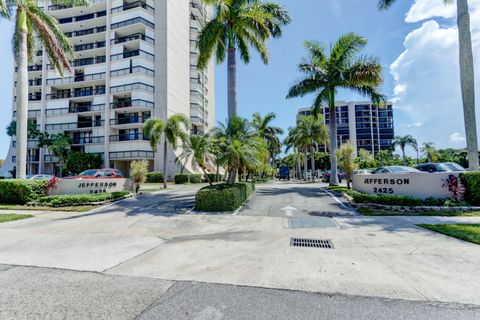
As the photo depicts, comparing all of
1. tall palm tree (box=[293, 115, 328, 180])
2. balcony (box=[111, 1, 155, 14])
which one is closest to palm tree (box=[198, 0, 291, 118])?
tall palm tree (box=[293, 115, 328, 180])

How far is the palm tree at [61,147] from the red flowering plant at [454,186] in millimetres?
43569

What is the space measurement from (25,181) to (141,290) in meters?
14.9

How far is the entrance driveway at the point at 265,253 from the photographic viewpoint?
12.9ft

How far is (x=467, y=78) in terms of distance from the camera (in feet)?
40.1

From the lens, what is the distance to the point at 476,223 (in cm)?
790

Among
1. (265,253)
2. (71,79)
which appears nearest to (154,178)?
(71,79)

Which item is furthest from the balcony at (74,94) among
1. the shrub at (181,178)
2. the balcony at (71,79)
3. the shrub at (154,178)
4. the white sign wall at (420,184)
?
the white sign wall at (420,184)

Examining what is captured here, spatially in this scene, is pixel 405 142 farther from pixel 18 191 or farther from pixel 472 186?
pixel 18 191

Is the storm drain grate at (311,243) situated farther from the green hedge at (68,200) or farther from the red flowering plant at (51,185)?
the red flowering plant at (51,185)

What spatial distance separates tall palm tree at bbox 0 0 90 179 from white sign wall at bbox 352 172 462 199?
68.1 ft

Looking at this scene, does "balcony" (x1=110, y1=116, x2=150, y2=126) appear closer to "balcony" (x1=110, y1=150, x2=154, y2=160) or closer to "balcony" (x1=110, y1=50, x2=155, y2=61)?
"balcony" (x1=110, y1=150, x2=154, y2=160)

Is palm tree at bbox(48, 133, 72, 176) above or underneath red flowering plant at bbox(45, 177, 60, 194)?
above

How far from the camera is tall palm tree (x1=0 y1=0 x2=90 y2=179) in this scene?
550 inches

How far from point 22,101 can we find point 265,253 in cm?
1691
